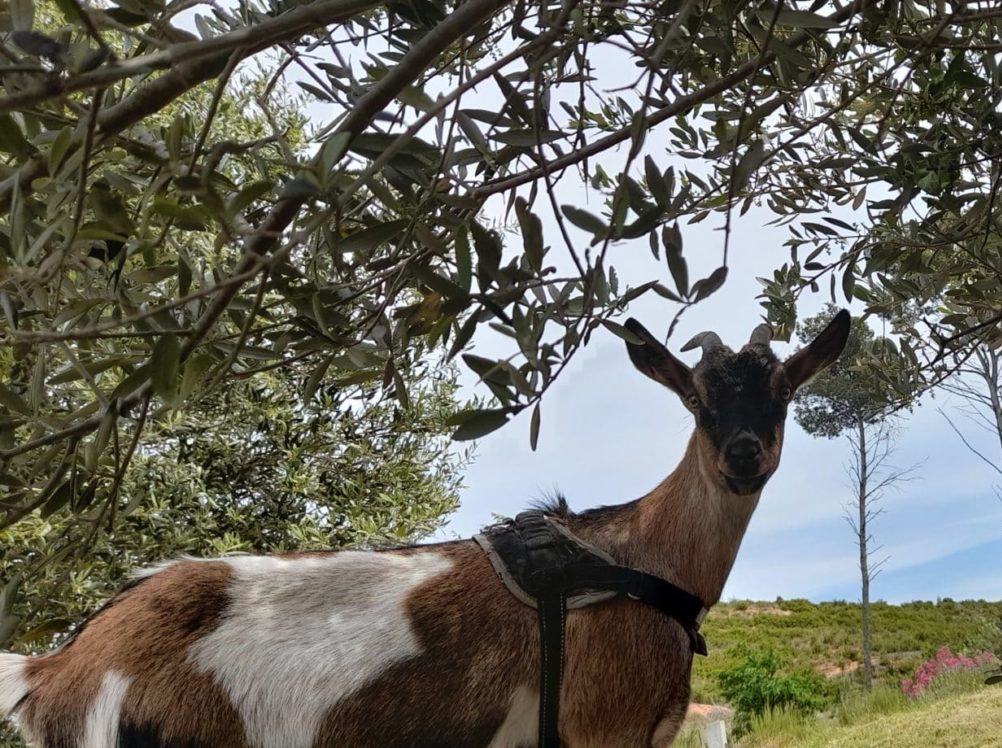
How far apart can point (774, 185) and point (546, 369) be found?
8.07 feet

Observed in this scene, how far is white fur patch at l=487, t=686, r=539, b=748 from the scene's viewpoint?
2.66m

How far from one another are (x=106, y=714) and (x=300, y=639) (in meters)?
0.54

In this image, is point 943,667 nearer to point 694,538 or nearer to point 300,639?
point 694,538

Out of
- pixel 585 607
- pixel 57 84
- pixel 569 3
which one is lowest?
pixel 585 607

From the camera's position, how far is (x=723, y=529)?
3.02 metres

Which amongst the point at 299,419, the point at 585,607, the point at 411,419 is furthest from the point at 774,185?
the point at 299,419

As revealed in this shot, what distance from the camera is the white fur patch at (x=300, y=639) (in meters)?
2.52

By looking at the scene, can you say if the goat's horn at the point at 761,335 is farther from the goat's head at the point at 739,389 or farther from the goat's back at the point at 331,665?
the goat's back at the point at 331,665

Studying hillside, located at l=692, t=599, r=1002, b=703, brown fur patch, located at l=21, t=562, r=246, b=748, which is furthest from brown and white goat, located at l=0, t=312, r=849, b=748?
hillside, located at l=692, t=599, r=1002, b=703

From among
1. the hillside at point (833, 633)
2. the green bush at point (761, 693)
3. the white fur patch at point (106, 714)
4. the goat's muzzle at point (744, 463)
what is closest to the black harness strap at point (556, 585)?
the goat's muzzle at point (744, 463)

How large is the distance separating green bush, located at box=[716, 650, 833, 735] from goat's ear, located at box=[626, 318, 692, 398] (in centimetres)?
1098

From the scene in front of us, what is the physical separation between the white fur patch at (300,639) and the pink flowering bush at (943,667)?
11.9 meters

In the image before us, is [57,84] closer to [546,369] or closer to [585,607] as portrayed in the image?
[546,369]

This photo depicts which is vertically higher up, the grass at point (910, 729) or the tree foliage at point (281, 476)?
the tree foliage at point (281, 476)
